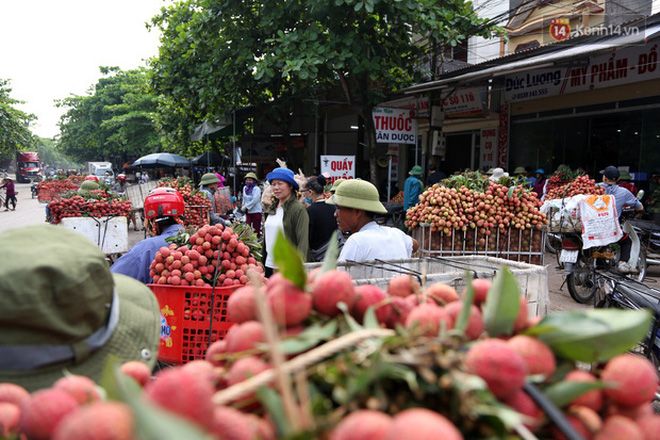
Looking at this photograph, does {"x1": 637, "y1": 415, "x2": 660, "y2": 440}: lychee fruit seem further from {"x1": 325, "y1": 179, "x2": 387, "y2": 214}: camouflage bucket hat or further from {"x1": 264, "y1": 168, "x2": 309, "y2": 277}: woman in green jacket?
{"x1": 264, "y1": 168, "x2": 309, "y2": 277}: woman in green jacket

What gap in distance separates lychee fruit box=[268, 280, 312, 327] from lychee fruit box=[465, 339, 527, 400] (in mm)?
412

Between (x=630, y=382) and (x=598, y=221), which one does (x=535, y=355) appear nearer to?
(x=630, y=382)

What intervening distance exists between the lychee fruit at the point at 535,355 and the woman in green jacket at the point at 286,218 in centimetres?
373

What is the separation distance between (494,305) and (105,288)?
3.70 feet

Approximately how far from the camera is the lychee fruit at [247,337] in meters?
1.14

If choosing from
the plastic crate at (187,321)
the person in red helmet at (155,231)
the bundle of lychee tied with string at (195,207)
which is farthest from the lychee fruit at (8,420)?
the bundle of lychee tied with string at (195,207)

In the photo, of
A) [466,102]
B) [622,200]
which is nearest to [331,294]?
[622,200]

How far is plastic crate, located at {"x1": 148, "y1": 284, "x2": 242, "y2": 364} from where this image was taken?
2.80 m

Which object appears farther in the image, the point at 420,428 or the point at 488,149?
the point at 488,149

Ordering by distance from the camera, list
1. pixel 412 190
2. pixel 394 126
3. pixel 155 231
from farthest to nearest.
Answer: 1. pixel 394 126
2. pixel 412 190
3. pixel 155 231

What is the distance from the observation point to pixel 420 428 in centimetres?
81

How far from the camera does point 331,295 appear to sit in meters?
1.24

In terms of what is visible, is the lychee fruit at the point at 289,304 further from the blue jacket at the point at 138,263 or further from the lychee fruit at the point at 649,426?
the blue jacket at the point at 138,263

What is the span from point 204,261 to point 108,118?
5256 centimetres
